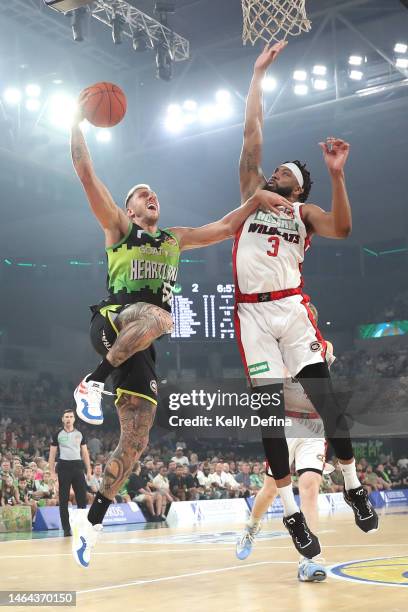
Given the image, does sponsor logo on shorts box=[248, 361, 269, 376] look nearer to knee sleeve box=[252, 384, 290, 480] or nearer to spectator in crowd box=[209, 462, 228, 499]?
knee sleeve box=[252, 384, 290, 480]

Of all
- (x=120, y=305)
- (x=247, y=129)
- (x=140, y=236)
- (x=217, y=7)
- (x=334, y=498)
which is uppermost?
(x=217, y=7)

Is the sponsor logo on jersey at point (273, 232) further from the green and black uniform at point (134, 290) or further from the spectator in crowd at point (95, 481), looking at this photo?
the spectator in crowd at point (95, 481)

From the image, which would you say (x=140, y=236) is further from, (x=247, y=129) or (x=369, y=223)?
(x=369, y=223)

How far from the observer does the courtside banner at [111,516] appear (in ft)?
38.7

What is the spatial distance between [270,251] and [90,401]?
1.50 meters

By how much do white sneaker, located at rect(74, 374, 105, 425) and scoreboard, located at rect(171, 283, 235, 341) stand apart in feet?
41.8

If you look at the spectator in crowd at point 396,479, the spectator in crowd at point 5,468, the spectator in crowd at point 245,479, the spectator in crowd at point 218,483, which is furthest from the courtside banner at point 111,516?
the spectator in crowd at point 396,479

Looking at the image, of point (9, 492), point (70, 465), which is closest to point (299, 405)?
point (70, 465)

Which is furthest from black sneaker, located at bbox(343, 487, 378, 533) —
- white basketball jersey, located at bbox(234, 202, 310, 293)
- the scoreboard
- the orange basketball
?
the scoreboard

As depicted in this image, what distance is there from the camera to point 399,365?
899 inches

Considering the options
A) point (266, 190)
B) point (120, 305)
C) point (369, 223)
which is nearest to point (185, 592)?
point (120, 305)

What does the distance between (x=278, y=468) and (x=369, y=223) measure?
24498 millimetres

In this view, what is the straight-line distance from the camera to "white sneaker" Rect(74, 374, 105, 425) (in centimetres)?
458

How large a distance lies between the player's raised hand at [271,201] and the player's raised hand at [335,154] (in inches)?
14.1
